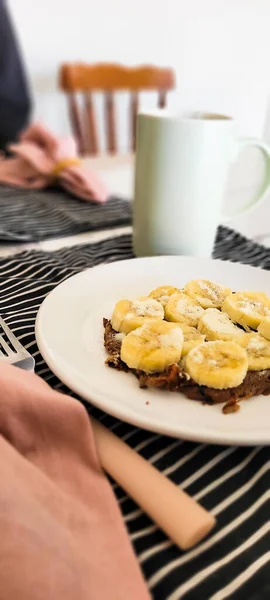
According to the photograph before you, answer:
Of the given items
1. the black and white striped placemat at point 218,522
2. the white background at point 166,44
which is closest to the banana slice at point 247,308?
the black and white striped placemat at point 218,522

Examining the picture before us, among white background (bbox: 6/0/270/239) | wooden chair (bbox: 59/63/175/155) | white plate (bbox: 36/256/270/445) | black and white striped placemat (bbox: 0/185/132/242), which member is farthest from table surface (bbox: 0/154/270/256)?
white background (bbox: 6/0/270/239)

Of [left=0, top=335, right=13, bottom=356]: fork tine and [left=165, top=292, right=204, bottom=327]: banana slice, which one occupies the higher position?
[left=165, top=292, right=204, bottom=327]: banana slice

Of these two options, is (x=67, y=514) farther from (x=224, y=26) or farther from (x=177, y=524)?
(x=224, y=26)

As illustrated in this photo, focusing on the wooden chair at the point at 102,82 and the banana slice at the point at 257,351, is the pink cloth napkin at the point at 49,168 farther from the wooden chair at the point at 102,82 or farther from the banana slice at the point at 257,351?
the wooden chair at the point at 102,82

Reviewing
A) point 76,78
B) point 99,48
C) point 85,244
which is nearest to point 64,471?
point 85,244

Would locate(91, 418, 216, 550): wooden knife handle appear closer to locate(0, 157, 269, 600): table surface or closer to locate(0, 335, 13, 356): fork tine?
locate(0, 157, 269, 600): table surface

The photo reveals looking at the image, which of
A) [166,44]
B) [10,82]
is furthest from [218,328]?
[166,44]
